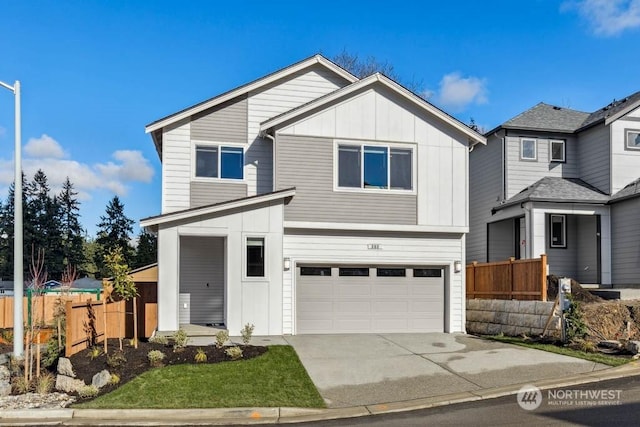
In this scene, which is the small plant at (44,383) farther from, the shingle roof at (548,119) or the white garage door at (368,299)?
the shingle roof at (548,119)

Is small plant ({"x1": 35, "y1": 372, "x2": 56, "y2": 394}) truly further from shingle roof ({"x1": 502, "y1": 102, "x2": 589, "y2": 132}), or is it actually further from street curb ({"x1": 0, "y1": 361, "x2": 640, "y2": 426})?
shingle roof ({"x1": 502, "y1": 102, "x2": 589, "y2": 132})

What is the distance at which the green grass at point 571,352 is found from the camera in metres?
10.9

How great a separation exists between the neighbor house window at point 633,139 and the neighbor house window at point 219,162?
1395 centimetres

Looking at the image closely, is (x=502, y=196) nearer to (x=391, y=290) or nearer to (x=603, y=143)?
(x=603, y=143)

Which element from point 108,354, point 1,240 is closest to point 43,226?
point 1,240

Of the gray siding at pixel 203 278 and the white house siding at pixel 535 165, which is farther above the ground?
the white house siding at pixel 535 165

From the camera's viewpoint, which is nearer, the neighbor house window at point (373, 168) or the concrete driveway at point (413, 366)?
the concrete driveway at point (413, 366)

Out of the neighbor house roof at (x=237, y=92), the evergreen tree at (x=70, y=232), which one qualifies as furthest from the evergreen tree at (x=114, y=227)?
the neighbor house roof at (x=237, y=92)

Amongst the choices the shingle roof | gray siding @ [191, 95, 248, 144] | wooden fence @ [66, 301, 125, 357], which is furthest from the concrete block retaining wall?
wooden fence @ [66, 301, 125, 357]

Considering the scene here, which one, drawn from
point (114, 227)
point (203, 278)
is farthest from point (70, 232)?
point (203, 278)

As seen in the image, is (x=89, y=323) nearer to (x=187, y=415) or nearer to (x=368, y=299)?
(x=187, y=415)

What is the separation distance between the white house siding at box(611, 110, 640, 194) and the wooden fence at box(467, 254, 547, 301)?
6287mm

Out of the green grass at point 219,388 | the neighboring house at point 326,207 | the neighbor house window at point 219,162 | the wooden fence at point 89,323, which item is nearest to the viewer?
the green grass at point 219,388

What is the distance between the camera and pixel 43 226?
57.2 metres
